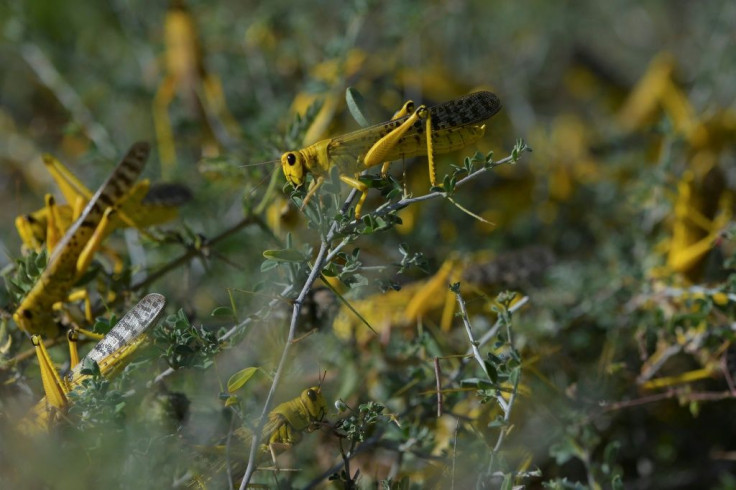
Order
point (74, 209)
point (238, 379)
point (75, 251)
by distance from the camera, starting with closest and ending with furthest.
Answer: point (238, 379) → point (75, 251) → point (74, 209)

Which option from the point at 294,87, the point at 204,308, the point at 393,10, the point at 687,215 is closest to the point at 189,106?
the point at 294,87

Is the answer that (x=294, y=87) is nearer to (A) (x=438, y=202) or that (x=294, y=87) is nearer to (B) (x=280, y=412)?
(A) (x=438, y=202)

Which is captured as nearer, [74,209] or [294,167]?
[294,167]

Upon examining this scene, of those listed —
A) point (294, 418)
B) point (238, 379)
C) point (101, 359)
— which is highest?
point (101, 359)

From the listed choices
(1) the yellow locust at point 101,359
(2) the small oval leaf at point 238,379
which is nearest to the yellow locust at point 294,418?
(2) the small oval leaf at point 238,379

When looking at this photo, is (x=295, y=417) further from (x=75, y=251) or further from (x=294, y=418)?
(x=75, y=251)

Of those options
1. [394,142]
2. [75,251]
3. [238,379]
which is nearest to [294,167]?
[394,142]

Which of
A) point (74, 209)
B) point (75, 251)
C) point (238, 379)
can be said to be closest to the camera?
point (238, 379)

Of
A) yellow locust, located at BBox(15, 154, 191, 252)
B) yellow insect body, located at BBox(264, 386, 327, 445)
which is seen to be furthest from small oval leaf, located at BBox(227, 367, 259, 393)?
yellow locust, located at BBox(15, 154, 191, 252)
